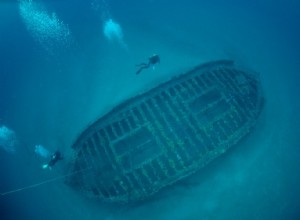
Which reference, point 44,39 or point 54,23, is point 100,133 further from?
point 54,23

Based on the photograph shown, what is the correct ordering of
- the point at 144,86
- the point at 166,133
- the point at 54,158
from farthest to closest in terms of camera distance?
the point at 144,86, the point at 166,133, the point at 54,158

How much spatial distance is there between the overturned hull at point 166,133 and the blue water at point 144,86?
389 mm

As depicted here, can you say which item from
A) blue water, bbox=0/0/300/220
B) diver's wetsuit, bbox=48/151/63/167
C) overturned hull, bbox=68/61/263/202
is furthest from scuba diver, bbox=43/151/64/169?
overturned hull, bbox=68/61/263/202

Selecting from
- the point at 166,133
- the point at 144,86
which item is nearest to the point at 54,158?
the point at 166,133

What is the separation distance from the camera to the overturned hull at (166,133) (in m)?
6.01

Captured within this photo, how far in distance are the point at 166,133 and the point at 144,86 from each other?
1920 mm

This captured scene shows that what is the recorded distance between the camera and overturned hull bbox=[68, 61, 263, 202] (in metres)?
6.01

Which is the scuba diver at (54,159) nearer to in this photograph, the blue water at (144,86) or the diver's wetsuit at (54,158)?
the diver's wetsuit at (54,158)

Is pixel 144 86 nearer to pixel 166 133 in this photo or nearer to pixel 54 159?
pixel 166 133

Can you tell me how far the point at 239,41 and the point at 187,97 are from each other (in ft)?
10.8

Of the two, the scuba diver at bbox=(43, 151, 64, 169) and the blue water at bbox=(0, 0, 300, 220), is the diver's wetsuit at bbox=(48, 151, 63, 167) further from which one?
the blue water at bbox=(0, 0, 300, 220)

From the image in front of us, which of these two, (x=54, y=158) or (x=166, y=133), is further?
(x=166, y=133)

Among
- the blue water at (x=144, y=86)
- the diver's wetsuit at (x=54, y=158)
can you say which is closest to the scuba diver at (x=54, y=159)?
the diver's wetsuit at (x=54, y=158)

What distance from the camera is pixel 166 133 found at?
6.55 meters
